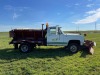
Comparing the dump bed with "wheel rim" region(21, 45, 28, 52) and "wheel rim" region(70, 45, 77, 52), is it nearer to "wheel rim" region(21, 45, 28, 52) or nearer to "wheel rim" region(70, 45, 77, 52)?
"wheel rim" region(21, 45, 28, 52)

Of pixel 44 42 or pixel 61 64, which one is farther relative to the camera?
pixel 44 42

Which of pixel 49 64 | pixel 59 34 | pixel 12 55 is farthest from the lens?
pixel 59 34

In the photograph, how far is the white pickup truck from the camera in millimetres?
15656

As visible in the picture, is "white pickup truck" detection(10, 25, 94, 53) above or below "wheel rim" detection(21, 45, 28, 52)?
above

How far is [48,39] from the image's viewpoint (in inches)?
623

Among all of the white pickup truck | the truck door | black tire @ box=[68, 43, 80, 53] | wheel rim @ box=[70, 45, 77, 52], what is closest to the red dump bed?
the white pickup truck

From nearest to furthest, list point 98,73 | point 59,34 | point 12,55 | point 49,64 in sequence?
point 98,73 → point 49,64 → point 12,55 → point 59,34

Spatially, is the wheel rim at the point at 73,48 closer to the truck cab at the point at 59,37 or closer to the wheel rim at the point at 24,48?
the truck cab at the point at 59,37

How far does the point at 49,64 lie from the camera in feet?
38.5

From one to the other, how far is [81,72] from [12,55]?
21.7 feet

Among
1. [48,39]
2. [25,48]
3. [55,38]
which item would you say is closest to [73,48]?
[55,38]

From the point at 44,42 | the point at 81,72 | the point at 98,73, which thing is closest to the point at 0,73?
the point at 81,72

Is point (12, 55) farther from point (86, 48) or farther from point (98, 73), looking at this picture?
point (98, 73)

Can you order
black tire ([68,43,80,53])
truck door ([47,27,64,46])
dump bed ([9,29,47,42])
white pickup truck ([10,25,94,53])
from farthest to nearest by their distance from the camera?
dump bed ([9,29,47,42]), truck door ([47,27,64,46]), white pickup truck ([10,25,94,53]), black tire ([68,43,80,53])
